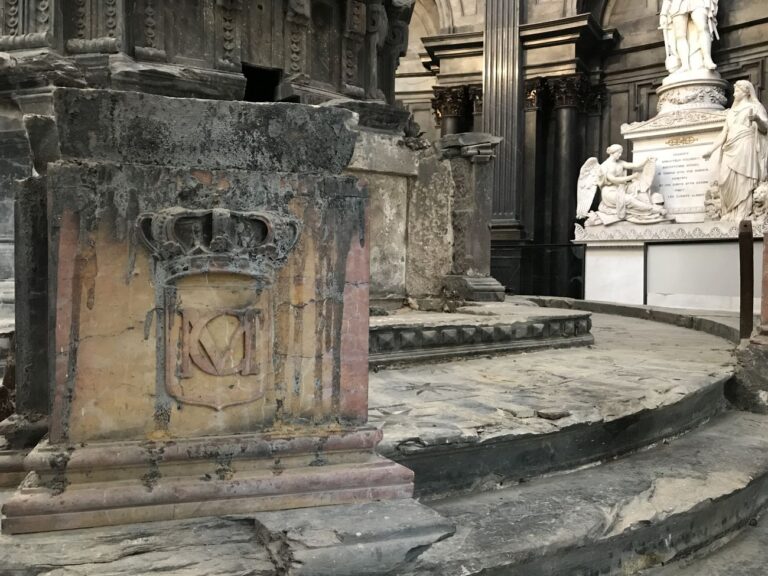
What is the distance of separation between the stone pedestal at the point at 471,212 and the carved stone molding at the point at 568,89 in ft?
28.1

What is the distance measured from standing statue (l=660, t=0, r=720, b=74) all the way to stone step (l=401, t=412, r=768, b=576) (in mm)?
9964

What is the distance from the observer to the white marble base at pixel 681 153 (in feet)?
33.3

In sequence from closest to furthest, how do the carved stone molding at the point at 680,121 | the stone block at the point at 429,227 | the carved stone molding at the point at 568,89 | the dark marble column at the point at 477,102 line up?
the stone block at the point at 429,227, the carved stone molding at the point at 680,121, the carved stone molding at the point at 568,89, the dark marble column at the point at 477,102

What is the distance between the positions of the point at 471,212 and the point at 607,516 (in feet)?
11.9

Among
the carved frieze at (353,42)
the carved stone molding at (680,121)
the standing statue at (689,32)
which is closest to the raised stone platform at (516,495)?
the carved frieze at (353,42)

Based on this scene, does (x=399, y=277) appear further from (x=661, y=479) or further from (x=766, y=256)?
(x=661, y=479)

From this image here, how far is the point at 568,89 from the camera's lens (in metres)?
13.2

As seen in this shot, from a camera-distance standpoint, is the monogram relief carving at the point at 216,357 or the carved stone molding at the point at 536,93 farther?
the carved stone molding at the point at 536,93

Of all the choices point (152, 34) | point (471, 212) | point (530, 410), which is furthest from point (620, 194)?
point (530, 410)

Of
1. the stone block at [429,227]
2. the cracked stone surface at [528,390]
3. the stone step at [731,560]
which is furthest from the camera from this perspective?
the stone block at [429,227]

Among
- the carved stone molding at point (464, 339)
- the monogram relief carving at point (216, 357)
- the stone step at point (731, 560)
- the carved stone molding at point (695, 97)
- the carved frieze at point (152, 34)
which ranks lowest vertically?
the stone step at point (731, 560)

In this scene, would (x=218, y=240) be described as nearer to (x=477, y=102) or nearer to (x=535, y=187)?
(x=535, y=187)

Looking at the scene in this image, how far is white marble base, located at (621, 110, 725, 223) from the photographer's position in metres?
10.1

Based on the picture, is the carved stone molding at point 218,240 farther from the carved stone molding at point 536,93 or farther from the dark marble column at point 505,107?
the carved stone molding at point 536,93
